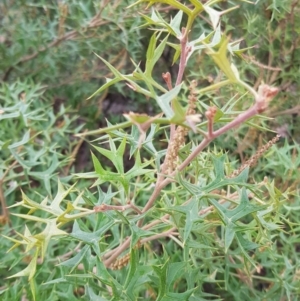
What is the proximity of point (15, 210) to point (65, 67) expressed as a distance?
2.05 ft

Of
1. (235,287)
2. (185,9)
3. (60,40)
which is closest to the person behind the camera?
(185,9)

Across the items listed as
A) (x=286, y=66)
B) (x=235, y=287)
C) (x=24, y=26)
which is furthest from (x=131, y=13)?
(x=235, y=287)

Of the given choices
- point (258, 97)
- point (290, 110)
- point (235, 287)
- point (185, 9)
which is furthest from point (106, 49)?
point (258, 97)

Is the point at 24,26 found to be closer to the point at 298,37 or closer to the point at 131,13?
the point at 131,13

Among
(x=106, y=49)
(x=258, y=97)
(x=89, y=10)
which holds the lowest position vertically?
(x=106, y=49)

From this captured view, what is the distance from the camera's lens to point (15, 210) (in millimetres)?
1217

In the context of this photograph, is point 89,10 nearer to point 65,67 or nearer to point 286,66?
point 65,67

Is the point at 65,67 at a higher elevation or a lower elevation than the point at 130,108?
higher

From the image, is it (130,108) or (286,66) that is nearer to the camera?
(286,66)

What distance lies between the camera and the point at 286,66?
4.35 feet

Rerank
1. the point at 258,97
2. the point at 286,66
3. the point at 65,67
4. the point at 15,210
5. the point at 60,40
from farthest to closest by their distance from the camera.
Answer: the point at 65,67
the point at 60,40
the point at 286,66
the point at 15,210
the point at 258,97

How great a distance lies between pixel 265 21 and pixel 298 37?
139 millimetres

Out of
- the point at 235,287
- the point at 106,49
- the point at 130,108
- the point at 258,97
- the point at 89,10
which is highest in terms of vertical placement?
the point at 258,97

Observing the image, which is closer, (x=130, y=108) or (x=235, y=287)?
(x=235, y=287)
